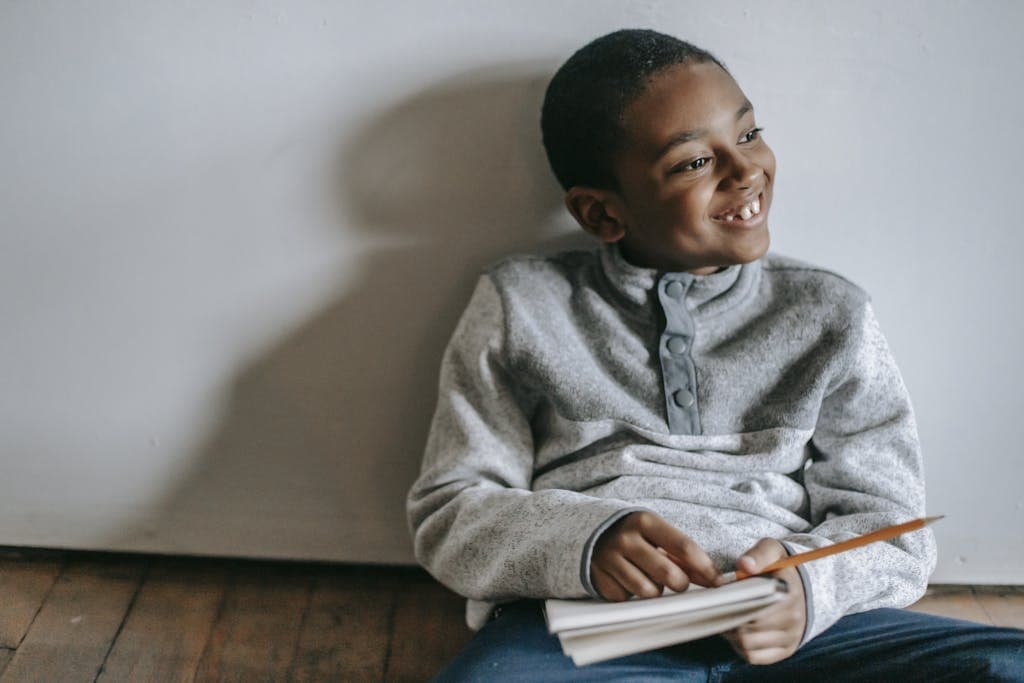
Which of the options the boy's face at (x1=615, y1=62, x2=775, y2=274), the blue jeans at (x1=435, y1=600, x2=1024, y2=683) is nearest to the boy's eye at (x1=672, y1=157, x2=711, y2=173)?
the boy's face at (x1=615, y1=62, x2=775, y2=274)

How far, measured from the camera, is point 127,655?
1224mm

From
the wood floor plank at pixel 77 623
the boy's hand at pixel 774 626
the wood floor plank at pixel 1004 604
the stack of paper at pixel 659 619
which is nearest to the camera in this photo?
the stack of paper at pixel 659 619

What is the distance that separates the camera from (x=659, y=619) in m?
0.82

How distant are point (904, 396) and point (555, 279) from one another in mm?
378

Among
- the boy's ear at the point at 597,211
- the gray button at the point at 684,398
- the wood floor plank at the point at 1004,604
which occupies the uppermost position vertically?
the boy's ear at the point at 597,211

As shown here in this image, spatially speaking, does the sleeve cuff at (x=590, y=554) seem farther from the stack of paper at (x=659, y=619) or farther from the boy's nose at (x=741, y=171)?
the boy's nose at (x=741, y=171)

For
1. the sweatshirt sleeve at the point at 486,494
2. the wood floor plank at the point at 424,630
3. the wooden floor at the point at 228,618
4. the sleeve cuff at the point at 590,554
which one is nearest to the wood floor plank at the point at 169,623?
the wooden floor at the point at 228,618

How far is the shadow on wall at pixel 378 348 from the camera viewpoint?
1.13m

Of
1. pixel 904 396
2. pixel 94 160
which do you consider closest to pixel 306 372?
pixel 94 160

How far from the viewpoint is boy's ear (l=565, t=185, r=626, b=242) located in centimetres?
106

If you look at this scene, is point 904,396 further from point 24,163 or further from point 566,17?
point 24,163

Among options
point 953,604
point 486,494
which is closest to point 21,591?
point 486,494

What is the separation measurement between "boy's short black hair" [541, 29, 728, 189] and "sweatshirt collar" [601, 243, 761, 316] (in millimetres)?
94

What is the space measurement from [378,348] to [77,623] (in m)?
0.49
